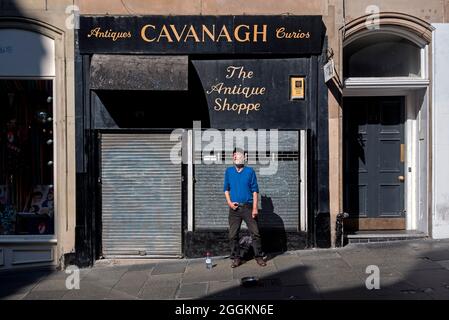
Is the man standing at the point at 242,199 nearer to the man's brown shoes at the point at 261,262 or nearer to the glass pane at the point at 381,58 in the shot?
the man's brown shoes at the point at 261,262

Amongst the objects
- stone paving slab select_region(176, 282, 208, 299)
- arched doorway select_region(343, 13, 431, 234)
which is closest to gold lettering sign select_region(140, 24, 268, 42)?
arched doorway select_region(343, 13, 431, 234)

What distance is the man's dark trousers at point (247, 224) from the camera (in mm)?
8180

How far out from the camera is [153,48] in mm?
9008

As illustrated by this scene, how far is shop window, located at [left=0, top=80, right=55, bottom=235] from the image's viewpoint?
934 centimetres

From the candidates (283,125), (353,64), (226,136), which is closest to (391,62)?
(353,64)

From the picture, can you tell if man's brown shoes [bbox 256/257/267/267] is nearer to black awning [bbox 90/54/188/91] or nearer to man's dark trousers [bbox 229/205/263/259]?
man's dark trousers [bbox 229/205/263/259]

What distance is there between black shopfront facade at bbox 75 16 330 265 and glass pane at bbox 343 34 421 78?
3.41 feet

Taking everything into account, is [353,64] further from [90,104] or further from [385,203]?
[90,104]

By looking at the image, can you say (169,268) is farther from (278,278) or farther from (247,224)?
(278,278)

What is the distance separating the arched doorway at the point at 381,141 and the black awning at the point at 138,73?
3.16 metres

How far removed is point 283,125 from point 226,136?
993mm

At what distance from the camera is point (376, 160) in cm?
998

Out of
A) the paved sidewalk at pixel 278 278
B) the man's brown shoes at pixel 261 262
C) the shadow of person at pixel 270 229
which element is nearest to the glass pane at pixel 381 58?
the shadow of person at pixel 270 229

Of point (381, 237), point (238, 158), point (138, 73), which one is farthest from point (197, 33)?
point (381, 237)
